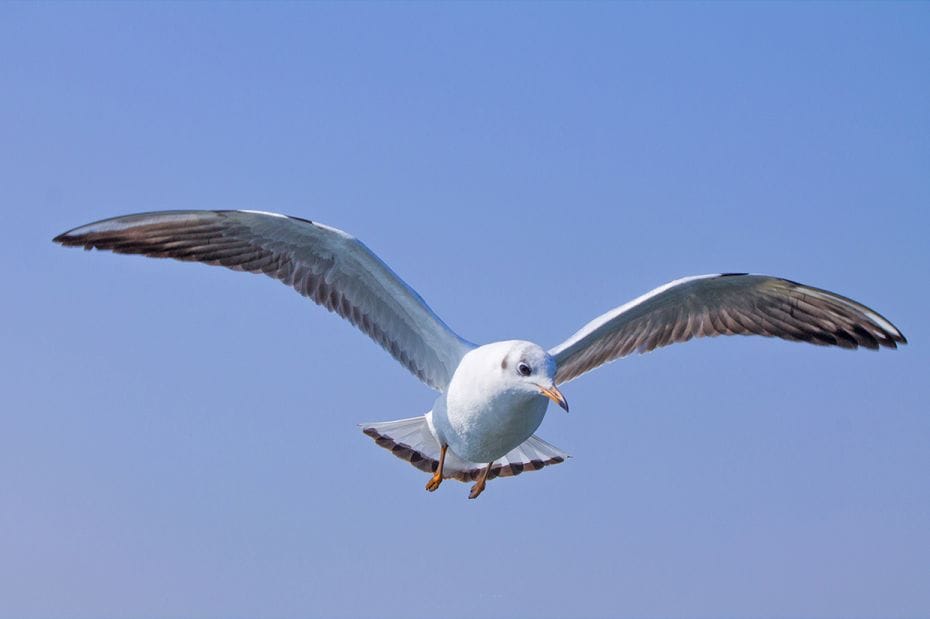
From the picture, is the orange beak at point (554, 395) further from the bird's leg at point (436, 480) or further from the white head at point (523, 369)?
the bird's leg at point (436, 480)

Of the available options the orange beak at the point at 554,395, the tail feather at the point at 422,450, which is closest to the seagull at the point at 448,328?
the tail feather at the point at 422,450

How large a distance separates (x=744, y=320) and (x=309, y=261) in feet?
13.6

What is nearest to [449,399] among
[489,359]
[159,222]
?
[489,359]

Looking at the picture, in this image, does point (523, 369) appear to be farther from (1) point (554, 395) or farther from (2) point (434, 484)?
(2) point (434, 484)

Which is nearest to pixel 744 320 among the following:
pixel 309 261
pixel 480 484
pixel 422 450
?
pixel 480 484

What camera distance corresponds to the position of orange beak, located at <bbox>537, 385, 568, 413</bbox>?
28.7ft

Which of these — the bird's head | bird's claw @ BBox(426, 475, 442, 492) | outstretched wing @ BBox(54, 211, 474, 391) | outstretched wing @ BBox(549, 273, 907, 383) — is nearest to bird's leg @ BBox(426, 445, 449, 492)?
bird's claw @ BBox(426, 475, 442, 492)

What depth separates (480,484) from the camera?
1080cm

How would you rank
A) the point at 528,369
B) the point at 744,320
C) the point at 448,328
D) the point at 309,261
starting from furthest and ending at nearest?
the point at 744,320, the point at 309,261, the point at 448,328, the point at 528,369

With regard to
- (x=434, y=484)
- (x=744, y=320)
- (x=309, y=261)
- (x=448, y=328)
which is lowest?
(x=434, y=484)

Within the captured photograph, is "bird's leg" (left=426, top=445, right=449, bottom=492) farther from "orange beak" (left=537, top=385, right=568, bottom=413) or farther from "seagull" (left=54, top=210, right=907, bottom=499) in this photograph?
"orange beak" (left=537, top=385, right=568, bottom=413)

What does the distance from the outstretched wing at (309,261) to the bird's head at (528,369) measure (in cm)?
105

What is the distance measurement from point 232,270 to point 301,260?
623 millimetres

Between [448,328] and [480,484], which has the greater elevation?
[448,328]
